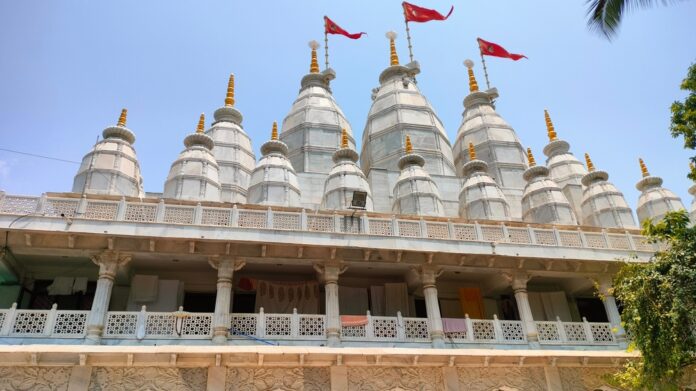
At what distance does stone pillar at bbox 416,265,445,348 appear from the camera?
14.9m

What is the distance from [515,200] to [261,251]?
58.9 ft

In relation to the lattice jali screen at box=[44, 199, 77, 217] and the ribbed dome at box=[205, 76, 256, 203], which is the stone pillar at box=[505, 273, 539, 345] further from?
the ribbed dome at box=[205, 76, 256, 203]

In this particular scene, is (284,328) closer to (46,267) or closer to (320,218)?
(320,218)

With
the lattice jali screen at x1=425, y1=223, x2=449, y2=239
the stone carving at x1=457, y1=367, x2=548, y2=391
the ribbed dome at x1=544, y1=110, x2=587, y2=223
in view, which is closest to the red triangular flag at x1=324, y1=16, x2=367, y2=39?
the ribbed dome at x1=544, y1=110, x2=587, y2=223

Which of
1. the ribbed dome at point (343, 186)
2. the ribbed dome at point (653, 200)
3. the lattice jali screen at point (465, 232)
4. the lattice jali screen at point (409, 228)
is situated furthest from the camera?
the ribbed dome at point (653, 200)

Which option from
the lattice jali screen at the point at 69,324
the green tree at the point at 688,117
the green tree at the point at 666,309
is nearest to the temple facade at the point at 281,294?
the lattice jali screen at the point at 69,324

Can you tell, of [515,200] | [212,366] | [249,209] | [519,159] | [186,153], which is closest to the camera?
[212,366]

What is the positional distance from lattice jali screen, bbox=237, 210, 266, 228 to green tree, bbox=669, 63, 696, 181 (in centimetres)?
1012

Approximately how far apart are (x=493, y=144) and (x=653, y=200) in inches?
342

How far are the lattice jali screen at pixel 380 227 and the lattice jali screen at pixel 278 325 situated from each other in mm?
3429

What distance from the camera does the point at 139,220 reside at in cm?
1434

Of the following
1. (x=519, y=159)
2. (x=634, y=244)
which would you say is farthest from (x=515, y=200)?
(x=634, y=244)

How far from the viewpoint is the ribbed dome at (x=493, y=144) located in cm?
2962

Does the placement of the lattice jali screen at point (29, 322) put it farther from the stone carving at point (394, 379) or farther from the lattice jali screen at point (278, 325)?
the stone carving at point (394, 379)
